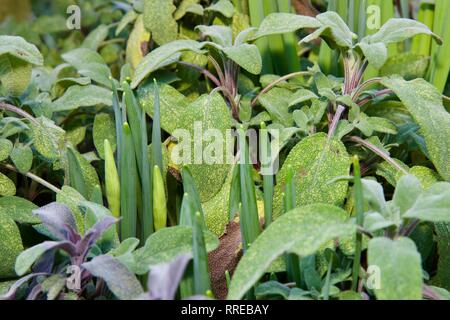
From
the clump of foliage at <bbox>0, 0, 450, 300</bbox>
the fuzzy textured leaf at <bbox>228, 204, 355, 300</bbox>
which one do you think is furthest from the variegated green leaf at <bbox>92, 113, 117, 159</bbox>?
the fuzzy textured leaf at <bbox>228, 204, 355, 300</bbox>

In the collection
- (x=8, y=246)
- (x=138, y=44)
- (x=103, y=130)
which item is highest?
(x=138, y=44)

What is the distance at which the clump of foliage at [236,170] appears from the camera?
648mm

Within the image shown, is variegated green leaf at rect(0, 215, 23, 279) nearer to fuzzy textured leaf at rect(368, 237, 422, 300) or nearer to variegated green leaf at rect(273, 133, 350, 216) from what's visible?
variegated green leaf at rect(273, 133, 350, 216)

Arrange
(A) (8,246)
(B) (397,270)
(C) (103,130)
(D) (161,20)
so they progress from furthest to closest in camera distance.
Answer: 1. (D) (161,20)
2. (C) (103,130)
3. (A) (8,246)
4. (B) (397,270)

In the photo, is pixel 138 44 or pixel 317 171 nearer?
pixel 317 171

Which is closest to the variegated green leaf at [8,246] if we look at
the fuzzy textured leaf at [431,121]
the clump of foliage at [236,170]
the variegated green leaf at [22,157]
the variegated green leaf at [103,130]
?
the clump of foliage at [236,170]

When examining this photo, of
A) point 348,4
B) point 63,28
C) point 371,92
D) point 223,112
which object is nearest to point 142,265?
point 223,112

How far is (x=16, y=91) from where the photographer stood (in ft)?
3.40

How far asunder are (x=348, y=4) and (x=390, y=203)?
1.85 feet

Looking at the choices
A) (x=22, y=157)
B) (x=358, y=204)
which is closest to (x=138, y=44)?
(x=22, y=157)

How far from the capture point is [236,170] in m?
0.81

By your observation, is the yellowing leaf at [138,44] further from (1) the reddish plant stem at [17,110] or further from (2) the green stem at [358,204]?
(2) the green stem at [358,204]

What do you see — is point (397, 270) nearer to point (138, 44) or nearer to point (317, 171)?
point (317, 171)
